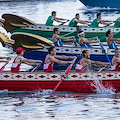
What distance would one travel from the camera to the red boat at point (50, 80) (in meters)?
23.8

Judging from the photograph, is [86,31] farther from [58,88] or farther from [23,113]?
[23,113]

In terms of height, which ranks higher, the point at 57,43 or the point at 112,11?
the point at 57,43

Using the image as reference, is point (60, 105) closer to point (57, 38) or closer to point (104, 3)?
point (57, 38)

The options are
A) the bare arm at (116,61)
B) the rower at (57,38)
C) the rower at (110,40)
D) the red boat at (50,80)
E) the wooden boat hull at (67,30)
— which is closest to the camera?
the red boat at (50,80)

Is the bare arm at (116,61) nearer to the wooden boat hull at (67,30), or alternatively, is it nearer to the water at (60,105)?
the water at (60,105)

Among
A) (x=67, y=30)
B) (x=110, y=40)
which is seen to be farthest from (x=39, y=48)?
(x=67, y=30)

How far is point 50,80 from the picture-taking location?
23891mm

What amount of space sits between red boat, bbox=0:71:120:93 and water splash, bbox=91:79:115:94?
0.27ft

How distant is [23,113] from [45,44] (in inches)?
312

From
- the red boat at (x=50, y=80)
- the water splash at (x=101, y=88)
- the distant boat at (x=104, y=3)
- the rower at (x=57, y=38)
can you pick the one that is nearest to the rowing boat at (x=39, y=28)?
the rower at (x=57, y=38)

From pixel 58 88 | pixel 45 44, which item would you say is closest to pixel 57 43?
pixel 45 44

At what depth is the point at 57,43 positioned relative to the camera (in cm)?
3178

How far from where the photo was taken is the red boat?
2384 cm

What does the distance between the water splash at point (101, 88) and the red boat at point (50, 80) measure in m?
0.08
